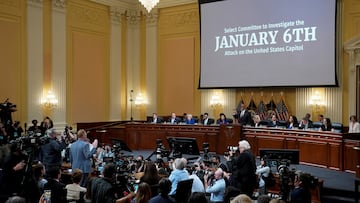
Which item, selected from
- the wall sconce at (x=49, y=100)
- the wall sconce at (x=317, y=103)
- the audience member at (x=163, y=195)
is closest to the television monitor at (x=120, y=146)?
the audience member at (x=163, y=195)

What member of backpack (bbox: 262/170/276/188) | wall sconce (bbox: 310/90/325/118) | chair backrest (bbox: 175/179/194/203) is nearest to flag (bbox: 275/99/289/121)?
wall sconce (bbox: 310/90/325/118)

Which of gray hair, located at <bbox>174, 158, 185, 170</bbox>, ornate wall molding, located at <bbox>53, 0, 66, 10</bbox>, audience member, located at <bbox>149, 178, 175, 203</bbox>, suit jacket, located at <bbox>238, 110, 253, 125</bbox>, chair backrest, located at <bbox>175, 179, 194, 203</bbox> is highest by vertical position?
ornate wall molding, located at <bbox>53, 0, 66, 10</bbox>

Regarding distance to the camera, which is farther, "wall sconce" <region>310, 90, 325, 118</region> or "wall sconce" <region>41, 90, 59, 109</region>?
"wall sconce" <region>41, 90, 59, 109</region>

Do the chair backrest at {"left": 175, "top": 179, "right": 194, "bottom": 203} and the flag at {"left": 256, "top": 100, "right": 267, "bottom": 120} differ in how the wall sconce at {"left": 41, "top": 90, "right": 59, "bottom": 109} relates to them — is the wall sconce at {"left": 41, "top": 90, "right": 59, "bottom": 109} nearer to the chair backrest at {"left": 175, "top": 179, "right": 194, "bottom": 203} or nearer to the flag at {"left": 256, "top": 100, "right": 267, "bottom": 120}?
the flag at {"left": 256, "top": 100, "right": 267, "bottom": 120}

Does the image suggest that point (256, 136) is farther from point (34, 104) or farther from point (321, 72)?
point (34, 104)

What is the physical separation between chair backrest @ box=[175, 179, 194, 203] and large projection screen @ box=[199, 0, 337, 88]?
8779mm

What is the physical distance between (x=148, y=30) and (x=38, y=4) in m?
5.24

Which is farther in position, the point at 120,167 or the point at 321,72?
the point at 321,72

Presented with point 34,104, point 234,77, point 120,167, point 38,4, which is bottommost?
point 120,167

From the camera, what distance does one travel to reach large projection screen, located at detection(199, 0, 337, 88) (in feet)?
43.6

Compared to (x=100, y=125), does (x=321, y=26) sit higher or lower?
higher

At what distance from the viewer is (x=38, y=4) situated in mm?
14203

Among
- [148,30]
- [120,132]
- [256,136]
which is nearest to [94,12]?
[148,30]

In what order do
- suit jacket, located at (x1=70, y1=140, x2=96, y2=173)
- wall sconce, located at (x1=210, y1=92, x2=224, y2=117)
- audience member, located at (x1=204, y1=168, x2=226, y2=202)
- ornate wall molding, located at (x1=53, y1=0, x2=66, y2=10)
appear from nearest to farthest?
audience member, located at (x1=204, y1=168, x2=226, y2=202), suit jacket, located at (x1=70, y1=140, x2=96, y2=173), ornate wall molding, located at (x1=53, y1=0, x2=66, y2=10), wall sconce, located at (x1=210, y1=92, x2=224, y2=117)
